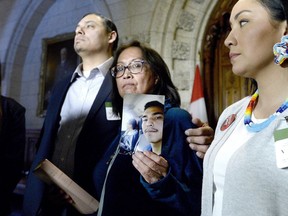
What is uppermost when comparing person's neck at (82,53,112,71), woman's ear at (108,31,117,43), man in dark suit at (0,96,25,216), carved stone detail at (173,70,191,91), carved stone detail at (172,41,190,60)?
carved stone detail at (172,41,190,60)

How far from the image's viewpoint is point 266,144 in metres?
0.72

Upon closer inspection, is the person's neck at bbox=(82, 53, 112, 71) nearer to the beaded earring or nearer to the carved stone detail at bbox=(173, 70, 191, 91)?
the beaded earring

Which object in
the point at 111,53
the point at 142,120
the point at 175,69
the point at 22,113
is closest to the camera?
the point at 142,120

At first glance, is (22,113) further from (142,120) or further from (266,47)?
(266,47)

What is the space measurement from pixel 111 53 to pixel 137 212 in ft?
3.32

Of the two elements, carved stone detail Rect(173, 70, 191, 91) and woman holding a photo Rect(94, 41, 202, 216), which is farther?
carved stone detail Rect(173, 70, 191, 91)

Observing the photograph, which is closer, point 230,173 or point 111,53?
point 230,173

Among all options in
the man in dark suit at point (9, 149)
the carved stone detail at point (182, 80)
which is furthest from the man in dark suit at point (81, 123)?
the carved stone detail at point (182, 80)

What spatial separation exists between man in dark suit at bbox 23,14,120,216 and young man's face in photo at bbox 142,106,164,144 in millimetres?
451

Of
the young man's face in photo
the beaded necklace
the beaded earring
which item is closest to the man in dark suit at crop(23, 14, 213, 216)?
the young man's face in photo

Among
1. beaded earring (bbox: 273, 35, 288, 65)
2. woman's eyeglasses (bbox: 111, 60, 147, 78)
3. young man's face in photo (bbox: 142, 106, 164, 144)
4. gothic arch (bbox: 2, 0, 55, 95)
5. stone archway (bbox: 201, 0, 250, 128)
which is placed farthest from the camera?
gothic arch (bbox: 2, 0, 55, 95)

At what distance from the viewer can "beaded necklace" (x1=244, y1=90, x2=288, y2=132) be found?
0.77 metres

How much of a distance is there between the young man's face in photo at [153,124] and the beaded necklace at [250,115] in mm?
271

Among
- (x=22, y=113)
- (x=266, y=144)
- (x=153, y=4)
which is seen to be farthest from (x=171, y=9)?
(x=266, y=144)
